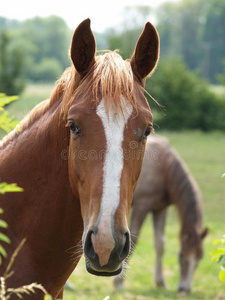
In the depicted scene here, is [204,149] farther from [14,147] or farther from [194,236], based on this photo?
[14,147]

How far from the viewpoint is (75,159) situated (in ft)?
8.32

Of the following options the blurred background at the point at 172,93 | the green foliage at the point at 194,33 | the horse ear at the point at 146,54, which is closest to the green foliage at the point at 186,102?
the blurred background at the point at 172,93

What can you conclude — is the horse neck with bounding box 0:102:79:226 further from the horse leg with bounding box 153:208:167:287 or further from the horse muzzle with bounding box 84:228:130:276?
the horse leg with bounding box 153:208:167:287

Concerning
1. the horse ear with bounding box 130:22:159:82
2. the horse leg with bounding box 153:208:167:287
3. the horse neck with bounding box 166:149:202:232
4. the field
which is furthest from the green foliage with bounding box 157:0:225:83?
the horse ear with bounding box 130:22:159:82

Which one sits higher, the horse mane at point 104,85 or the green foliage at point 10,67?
the horse mane at point 104,85

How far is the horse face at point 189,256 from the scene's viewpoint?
807 cm

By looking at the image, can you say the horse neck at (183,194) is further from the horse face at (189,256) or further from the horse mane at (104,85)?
the horse mane at (104,85)

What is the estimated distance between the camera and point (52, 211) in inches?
106

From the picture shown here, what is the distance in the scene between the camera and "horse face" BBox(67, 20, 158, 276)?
2.21 metres

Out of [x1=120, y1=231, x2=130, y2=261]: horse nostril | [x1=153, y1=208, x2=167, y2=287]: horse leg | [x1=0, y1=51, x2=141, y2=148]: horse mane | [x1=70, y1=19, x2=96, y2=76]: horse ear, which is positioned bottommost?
[x1=153, y1=208, x2=167, y2=287]: horse leg

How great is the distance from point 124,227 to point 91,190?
255mm

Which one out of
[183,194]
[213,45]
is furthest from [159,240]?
[213,45]

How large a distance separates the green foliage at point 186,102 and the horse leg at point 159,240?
23559mm

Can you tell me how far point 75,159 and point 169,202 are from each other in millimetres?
6380
